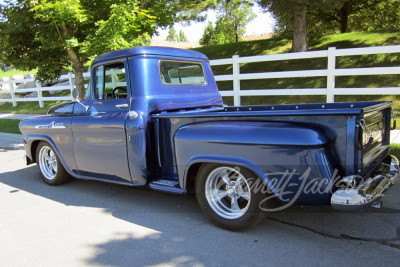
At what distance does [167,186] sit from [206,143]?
0.86 meters

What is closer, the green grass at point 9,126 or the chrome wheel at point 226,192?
the chrome wheel at point 226,192

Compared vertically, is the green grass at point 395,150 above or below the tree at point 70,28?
below

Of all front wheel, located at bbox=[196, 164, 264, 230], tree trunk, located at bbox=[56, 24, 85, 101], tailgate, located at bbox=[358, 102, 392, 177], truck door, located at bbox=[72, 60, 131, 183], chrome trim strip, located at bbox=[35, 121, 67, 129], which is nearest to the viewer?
tailgate, located at bbox=[358, 102, 392, 177]

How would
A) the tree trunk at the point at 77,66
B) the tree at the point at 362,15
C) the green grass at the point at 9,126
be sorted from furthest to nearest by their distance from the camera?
1. the tree at the point at 362,15
2. the green grass at the point at 9,126
3. the tree trunk at the point at 77,66

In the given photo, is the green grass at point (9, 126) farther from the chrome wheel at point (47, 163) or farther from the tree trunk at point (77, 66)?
the chrome wheel at point (47, 163)

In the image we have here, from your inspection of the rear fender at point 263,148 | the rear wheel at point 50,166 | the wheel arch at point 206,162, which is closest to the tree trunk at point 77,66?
the rear wheel at point 50,166

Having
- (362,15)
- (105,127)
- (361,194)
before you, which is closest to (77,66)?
(105,127)

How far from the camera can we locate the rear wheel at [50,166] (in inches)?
215

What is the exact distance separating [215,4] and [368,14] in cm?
1295

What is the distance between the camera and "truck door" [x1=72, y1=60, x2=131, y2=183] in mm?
4324

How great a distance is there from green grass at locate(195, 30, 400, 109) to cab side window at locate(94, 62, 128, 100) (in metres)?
7.73

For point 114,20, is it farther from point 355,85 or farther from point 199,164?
point 355,85

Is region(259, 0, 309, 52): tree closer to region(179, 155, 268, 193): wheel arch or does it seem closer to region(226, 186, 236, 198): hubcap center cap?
region(179, 155, 268, 193): wheel arch

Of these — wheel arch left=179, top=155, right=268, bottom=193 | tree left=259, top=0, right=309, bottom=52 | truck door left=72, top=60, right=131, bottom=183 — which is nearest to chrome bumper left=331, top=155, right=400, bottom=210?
wheel arch left=179, top=155, right=268, bottom=193
